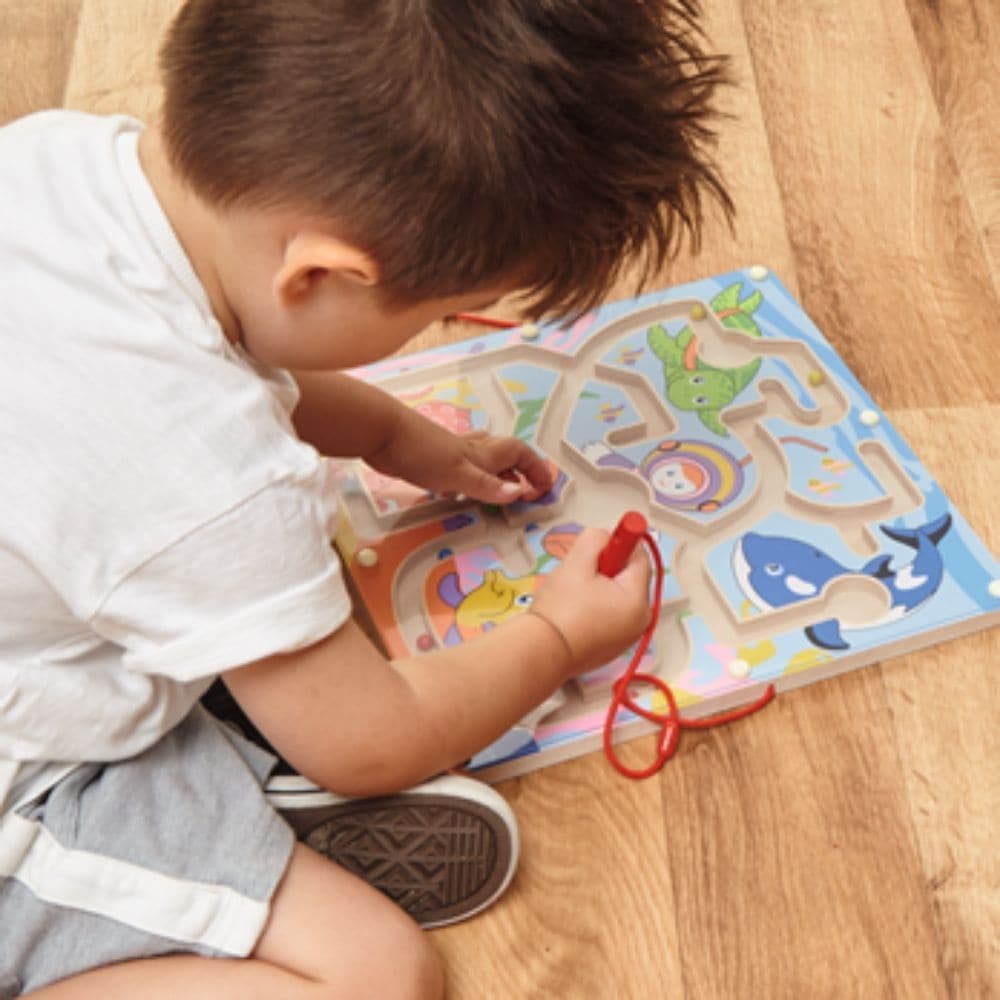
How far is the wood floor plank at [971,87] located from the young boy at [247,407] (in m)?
0.59

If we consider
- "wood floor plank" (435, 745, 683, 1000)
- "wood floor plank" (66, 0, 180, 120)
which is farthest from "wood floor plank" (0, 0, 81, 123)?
"wood floor plank" (435, 745, 683, 1000)

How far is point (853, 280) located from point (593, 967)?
605 millimetres

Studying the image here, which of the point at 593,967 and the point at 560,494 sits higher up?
the point at 560,494

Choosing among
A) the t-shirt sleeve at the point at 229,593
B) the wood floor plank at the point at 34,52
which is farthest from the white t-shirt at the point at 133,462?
the wood floor plank at the point at 34,52

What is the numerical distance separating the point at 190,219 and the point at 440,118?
133 mm

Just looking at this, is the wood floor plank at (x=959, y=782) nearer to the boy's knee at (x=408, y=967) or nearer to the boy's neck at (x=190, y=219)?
the boy's knee at (x=408, y=967)

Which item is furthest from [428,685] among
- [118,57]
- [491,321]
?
[118,57]

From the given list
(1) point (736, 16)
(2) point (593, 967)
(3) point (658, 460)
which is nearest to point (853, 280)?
(3) point (658, 460)

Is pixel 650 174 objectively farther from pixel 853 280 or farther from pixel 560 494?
pixel 853 280

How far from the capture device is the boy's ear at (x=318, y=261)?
1.71 feet

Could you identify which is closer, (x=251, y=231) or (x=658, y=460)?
(x=251, y=231)

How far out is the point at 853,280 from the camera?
103cm

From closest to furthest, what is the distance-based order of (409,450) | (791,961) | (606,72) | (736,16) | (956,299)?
(606,72)
(791,961)
(409,450)
(956,299)
(736,16)

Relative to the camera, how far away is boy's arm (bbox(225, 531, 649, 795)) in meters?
0.59
